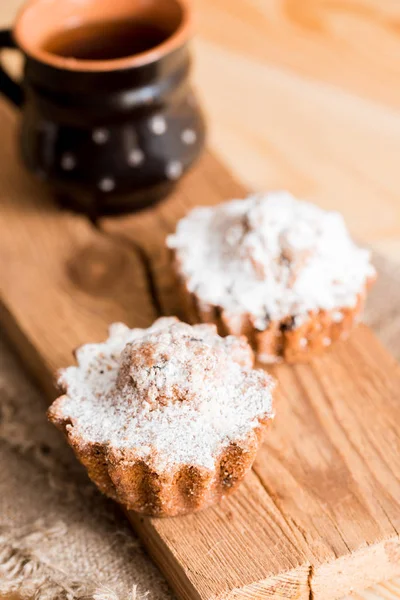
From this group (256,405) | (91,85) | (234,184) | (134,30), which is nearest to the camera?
(256,405)

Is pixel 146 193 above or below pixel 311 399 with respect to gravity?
above

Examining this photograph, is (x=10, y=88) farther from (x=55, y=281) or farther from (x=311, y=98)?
(x=311, y=98)

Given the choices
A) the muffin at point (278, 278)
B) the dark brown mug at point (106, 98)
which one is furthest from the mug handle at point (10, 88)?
the muffin at point (278, 278)

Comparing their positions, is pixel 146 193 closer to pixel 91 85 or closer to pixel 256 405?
pixel 91 85

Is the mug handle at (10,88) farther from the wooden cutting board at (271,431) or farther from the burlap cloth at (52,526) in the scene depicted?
the burlap cloth at (52,526)

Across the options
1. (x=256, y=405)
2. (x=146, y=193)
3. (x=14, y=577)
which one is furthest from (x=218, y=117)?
(x=14, y=577)
